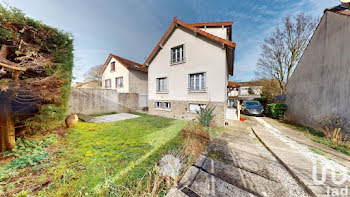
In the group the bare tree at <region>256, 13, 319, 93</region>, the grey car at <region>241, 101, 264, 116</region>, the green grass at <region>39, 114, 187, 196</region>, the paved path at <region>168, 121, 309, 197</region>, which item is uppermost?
the bare tree at <region>256, 13, 319, 93</region>

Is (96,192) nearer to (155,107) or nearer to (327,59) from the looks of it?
(155,107)

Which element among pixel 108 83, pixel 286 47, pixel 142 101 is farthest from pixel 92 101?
pixel 286 47

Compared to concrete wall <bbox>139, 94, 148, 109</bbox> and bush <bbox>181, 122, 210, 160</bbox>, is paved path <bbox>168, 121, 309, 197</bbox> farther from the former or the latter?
concrete wall <bbox>139, 94, 148, 109</bbox>

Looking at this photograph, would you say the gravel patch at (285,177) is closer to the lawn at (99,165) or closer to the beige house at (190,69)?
the lawn at (99,165)

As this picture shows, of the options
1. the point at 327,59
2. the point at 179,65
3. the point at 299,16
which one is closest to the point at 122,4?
the point at 179,65

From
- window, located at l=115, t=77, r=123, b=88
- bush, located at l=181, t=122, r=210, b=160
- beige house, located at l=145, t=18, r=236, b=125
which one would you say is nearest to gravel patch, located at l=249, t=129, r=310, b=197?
bush, located at l=181, t=122, r=210, b=160

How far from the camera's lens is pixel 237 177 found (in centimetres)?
237

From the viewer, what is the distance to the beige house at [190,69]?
7.21 meters

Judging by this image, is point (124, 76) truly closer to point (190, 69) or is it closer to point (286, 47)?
point (190, 69)

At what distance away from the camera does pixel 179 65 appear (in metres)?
8.83

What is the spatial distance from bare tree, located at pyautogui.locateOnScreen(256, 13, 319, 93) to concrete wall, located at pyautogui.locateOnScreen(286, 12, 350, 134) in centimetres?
706

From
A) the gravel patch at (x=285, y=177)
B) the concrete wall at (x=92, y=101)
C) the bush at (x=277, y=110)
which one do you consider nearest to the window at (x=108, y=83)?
the concrete wall at (x=92, y=101)

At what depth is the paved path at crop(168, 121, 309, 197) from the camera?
200 cm

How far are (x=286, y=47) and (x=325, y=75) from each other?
34.5 ft
